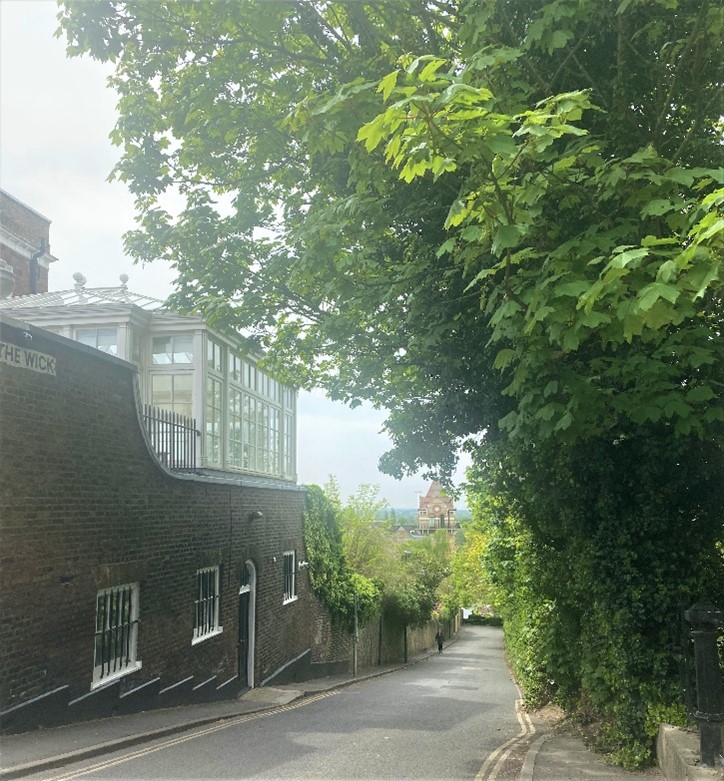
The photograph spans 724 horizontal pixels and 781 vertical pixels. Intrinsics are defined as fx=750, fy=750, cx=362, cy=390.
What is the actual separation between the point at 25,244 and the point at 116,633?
13.4 metres

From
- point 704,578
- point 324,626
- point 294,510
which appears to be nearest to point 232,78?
point 704,578

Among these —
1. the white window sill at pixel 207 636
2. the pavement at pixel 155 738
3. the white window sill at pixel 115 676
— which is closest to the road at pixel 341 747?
the pavement at pixel 155 738

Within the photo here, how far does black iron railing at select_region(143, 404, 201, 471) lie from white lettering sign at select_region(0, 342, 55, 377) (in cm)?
274

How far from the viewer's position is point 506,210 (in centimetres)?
532

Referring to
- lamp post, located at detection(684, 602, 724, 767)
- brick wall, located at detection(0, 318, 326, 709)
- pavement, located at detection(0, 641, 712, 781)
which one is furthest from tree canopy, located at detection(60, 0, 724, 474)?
pavement, located at detection(0, 641, 712, 781)

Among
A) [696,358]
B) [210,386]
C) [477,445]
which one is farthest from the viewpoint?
[210,386]

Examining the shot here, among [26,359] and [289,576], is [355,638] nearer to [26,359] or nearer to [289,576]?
[289,576]

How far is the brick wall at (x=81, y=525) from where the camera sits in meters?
8.24

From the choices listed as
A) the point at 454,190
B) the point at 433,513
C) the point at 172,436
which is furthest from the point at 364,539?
the point at 433,513

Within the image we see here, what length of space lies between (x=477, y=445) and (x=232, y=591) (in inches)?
275

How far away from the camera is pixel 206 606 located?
1455 cm

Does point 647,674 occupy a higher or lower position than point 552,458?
lower

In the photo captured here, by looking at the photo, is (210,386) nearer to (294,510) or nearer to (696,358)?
(294,510)

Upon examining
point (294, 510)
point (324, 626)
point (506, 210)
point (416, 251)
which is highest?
point (416, 251)
